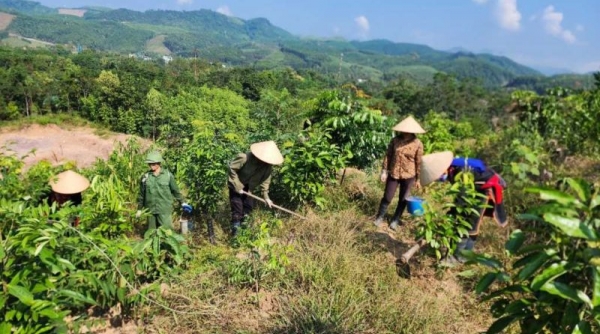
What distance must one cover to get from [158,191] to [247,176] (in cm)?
91

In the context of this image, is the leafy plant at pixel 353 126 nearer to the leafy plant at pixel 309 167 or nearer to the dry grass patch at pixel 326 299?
the leafy plant at pixel 309 167

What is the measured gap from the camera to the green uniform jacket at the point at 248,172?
421 cm

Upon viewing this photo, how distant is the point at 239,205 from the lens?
14.2ft

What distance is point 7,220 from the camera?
2490 millimetres

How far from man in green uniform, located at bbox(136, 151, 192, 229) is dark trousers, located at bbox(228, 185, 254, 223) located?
0.57 m

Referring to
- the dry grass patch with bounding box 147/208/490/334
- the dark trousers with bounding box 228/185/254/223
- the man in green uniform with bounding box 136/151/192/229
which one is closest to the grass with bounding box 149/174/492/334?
the dry grass patch with bounding box 147/208/490/334

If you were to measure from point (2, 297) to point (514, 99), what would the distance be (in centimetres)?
1203

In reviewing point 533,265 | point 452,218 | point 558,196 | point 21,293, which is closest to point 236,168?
point 452,218

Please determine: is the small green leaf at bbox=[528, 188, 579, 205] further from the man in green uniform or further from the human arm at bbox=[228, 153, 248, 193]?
the man in green uniform

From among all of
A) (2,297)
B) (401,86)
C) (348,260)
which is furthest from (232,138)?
(401,86)

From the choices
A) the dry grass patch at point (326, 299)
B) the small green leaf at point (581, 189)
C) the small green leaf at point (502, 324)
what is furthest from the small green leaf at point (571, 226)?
the dry grass patch at point (326, 299)

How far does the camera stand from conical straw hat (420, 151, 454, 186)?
3.90m

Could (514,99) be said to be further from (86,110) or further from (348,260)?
(86,110)

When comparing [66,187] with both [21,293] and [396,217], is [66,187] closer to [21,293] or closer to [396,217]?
[21,293]
